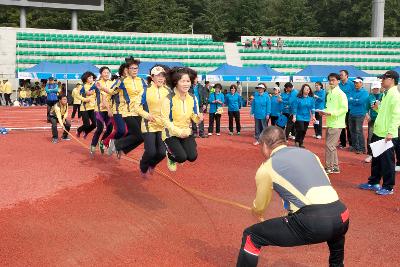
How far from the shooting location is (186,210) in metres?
6.88

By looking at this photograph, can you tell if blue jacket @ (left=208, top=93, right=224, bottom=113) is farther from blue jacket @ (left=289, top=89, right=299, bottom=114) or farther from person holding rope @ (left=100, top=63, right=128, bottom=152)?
person holding rope @ (left=100, top=63, right=128, bottom=152)

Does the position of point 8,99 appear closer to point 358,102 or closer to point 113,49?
point 113,49

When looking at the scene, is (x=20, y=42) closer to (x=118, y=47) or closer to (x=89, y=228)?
(x=118, y=47)

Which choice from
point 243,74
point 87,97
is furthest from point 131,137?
point 243,74

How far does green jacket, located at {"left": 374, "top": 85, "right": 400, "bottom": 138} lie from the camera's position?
7648mm

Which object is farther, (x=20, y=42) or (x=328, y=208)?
(x=20, y=42)

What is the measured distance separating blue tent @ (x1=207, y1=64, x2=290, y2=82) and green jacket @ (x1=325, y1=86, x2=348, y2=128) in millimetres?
20780

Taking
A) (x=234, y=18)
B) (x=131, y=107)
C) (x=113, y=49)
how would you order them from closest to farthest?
(x=131, y=107) → (x=113, y=49) → (x=234, y=18)

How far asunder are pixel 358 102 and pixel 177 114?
6981 mm

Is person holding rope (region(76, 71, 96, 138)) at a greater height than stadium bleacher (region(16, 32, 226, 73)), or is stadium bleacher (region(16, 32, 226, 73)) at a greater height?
stadium bleacher (region(16, 32, 226, 73))

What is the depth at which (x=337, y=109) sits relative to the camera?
930 cm

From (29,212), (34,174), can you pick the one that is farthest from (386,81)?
(34,174)

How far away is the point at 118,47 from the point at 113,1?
27.6 m

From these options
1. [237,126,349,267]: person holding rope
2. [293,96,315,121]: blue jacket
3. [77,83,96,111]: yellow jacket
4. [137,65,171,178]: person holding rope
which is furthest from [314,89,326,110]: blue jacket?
[237,126,349,267]: person holding rope
